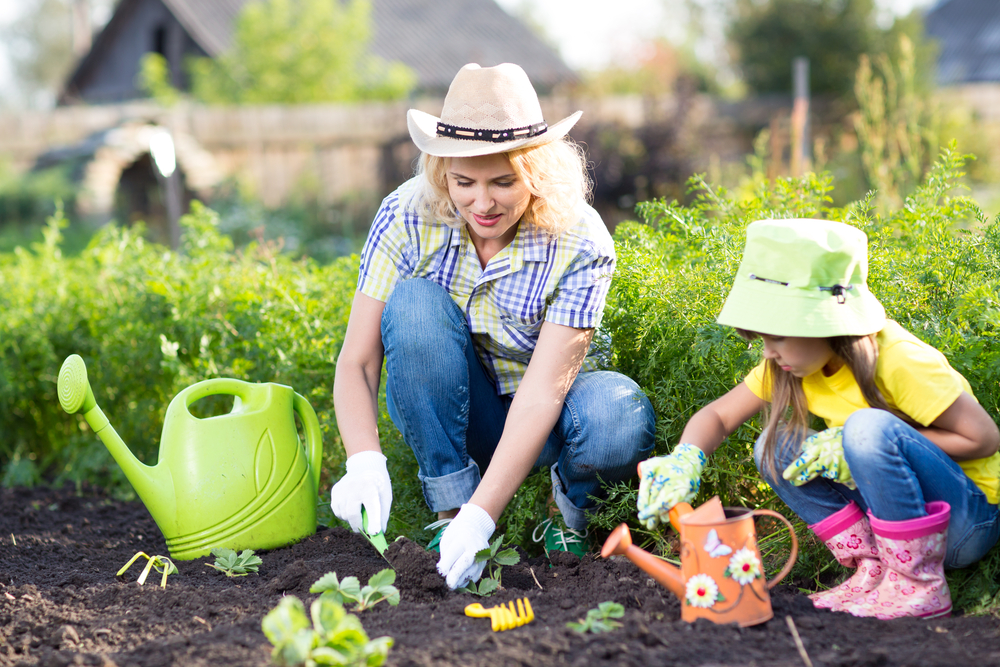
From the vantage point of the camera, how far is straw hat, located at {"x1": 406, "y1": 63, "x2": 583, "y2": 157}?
1.94m

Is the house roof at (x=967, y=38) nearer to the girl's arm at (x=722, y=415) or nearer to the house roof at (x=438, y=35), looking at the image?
the house roof at (x=438, y=35)

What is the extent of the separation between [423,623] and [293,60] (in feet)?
41.7

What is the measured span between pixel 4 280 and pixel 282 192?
656 centimetres

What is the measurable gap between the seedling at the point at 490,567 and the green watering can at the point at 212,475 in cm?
61

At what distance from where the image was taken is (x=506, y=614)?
1573 millimetres


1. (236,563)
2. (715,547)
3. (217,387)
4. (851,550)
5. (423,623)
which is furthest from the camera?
(217,387)

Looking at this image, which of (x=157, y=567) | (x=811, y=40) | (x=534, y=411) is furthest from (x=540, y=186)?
(x=811, y=40)

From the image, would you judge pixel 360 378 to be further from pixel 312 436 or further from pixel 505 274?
pixel 505 274

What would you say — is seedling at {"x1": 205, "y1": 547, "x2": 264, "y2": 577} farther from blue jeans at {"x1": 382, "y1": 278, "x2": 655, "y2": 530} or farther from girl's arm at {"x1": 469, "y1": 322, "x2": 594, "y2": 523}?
girl's arm at {"x1": 469, "y1": 322, "x2": 594, "y2": 523}

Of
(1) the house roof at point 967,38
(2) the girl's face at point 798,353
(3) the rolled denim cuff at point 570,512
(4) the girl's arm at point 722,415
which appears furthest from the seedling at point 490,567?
(1) the house roof at point 967,38

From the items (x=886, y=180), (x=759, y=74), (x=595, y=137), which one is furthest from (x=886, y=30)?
(x=886, y=180)

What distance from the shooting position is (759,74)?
1373 centimetres

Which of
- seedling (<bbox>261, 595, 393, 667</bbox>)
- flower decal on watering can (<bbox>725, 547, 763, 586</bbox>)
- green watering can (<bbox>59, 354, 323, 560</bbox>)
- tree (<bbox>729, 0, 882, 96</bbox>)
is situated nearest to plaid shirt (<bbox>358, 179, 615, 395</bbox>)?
green watering can (<bbox>59, 354, 323, 560</bbox>)

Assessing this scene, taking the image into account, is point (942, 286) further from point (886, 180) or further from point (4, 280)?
point (4, 280)
